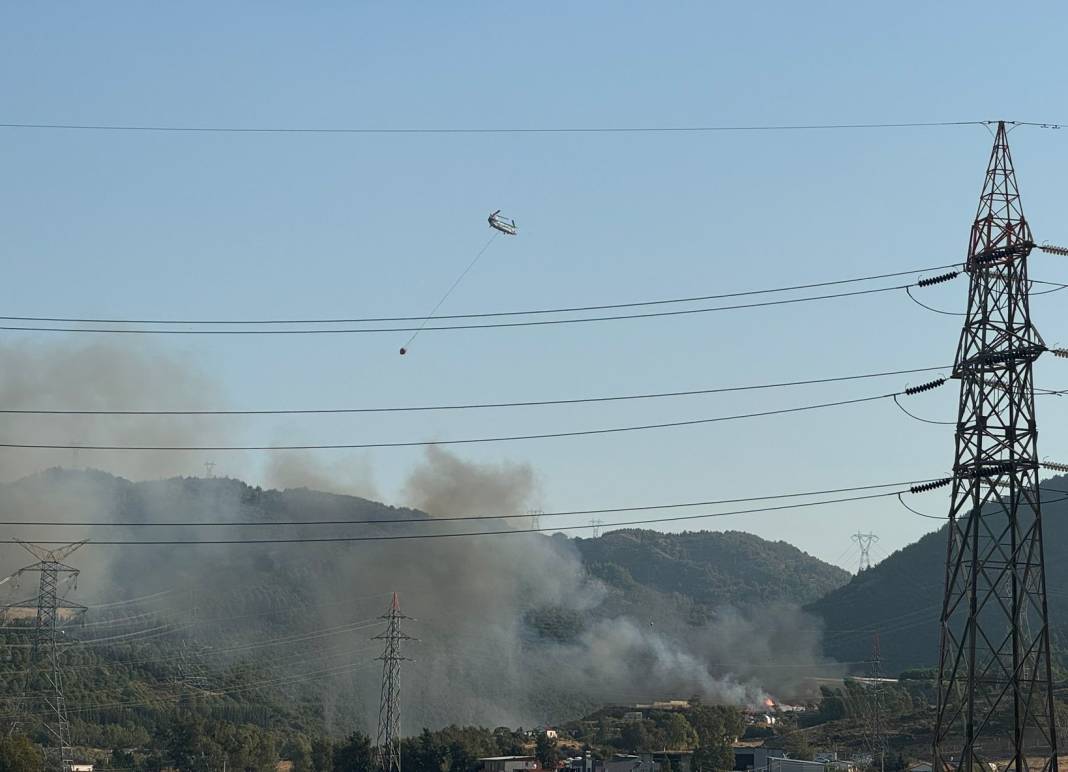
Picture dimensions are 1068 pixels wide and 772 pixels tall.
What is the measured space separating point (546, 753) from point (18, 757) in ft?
202

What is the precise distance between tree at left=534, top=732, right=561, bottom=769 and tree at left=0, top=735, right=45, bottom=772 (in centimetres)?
5604

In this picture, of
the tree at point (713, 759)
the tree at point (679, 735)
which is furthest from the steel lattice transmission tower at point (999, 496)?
the tree at point (679, 735)

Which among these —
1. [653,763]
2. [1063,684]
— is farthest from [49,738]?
[1063,684]

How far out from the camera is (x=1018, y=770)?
192 feet

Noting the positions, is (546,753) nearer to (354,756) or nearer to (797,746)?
(354,756)

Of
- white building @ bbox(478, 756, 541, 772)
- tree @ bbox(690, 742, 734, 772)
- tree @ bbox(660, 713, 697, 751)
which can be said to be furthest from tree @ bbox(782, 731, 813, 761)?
white building @ bbox(478, 756, 541, 772)

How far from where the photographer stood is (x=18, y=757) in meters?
136

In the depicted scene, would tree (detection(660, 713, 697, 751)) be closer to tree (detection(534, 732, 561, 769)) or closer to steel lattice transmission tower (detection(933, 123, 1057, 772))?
tree (detection(534, 732, 561, 769))

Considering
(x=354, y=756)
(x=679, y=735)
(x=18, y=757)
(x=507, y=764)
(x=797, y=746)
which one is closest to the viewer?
(x=18, y=757)

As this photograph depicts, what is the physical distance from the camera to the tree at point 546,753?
543 ft

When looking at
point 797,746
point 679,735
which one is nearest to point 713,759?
point 797,746

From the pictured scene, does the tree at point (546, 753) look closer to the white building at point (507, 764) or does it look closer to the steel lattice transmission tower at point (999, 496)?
the white building at point (507, 764)

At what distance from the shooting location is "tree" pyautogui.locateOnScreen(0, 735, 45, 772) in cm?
13500

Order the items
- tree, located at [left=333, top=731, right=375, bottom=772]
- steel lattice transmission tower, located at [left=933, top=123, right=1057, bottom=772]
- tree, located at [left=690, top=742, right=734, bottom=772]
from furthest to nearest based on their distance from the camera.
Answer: tree, located at [left=333, top=731, right=375, bottom=772] < tree, located at [left=690, top=742, right=734, bottom=772] < steel lattice transmission tower, located at [left=933, top=123, right=1057, bottom=772]
